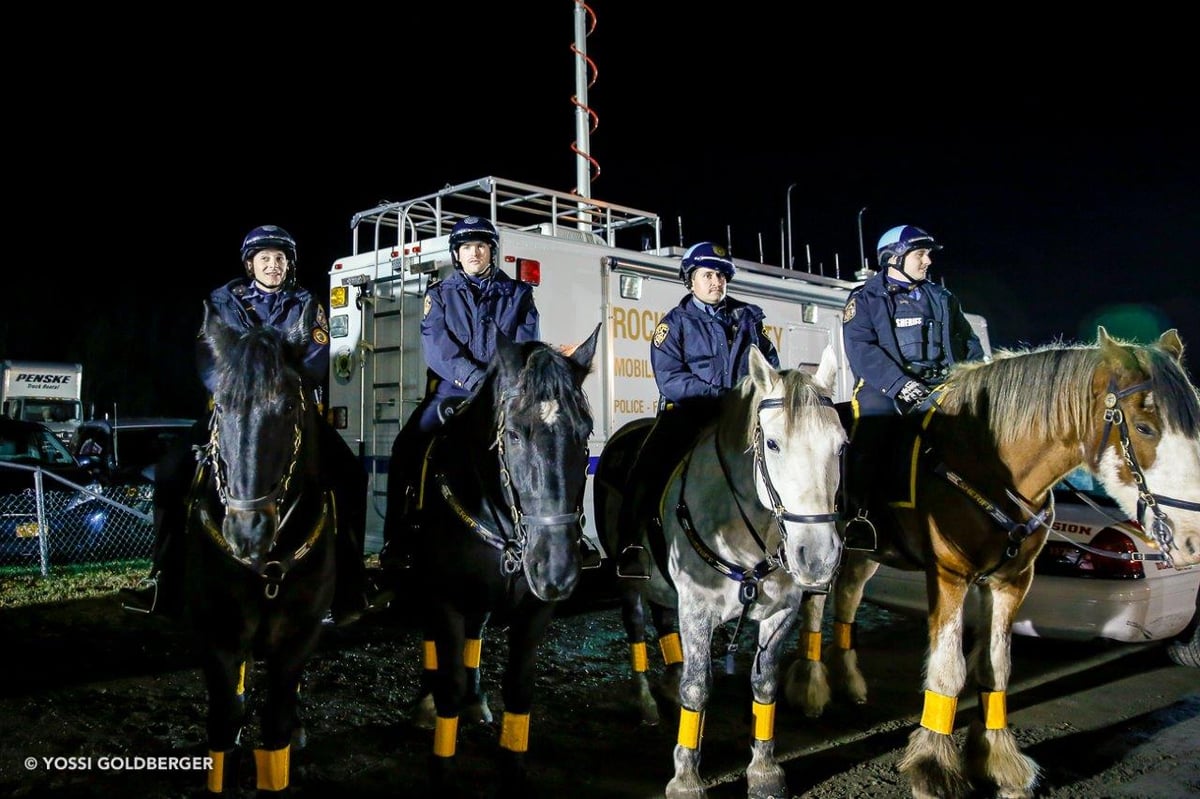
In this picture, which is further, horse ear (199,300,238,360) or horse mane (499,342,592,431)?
horse mane (499,342,592,431)

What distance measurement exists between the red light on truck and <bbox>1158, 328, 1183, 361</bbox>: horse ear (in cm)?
520

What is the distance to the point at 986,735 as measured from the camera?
4676mm

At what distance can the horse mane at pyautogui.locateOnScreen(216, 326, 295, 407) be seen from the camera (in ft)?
10.9

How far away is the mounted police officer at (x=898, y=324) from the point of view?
560cm

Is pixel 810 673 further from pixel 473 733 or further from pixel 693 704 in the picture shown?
pixel 473 733

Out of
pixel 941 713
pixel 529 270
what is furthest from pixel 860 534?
pixel 529 270

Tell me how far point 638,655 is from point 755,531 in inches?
76.9

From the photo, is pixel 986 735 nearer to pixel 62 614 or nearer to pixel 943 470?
pixel 943 470

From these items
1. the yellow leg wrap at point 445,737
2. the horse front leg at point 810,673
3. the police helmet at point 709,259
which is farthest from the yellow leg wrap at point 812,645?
the yellow leg wrap at point 445,737

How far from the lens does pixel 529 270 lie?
27.2 ft

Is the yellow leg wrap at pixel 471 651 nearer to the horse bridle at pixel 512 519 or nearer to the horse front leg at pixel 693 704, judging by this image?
the horse bridle at pixel 512 519

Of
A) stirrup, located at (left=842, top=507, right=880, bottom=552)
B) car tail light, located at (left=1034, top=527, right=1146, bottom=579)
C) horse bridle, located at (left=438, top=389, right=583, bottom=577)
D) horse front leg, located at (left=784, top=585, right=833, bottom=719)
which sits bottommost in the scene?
horse front leg, located at (left=784, top=585, right=833, bottom=719)

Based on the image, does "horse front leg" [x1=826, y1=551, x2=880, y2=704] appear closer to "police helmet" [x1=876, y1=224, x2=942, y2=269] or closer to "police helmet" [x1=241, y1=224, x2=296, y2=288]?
"police helmet" [x1=876, y1=224, x2=942, y2=269]

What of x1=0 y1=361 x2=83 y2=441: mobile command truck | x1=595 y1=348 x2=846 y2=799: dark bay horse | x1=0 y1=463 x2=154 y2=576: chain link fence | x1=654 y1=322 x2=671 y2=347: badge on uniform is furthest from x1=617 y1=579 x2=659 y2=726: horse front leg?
x1=0 y1=361 x2=83 y2=441: mobile command truck
